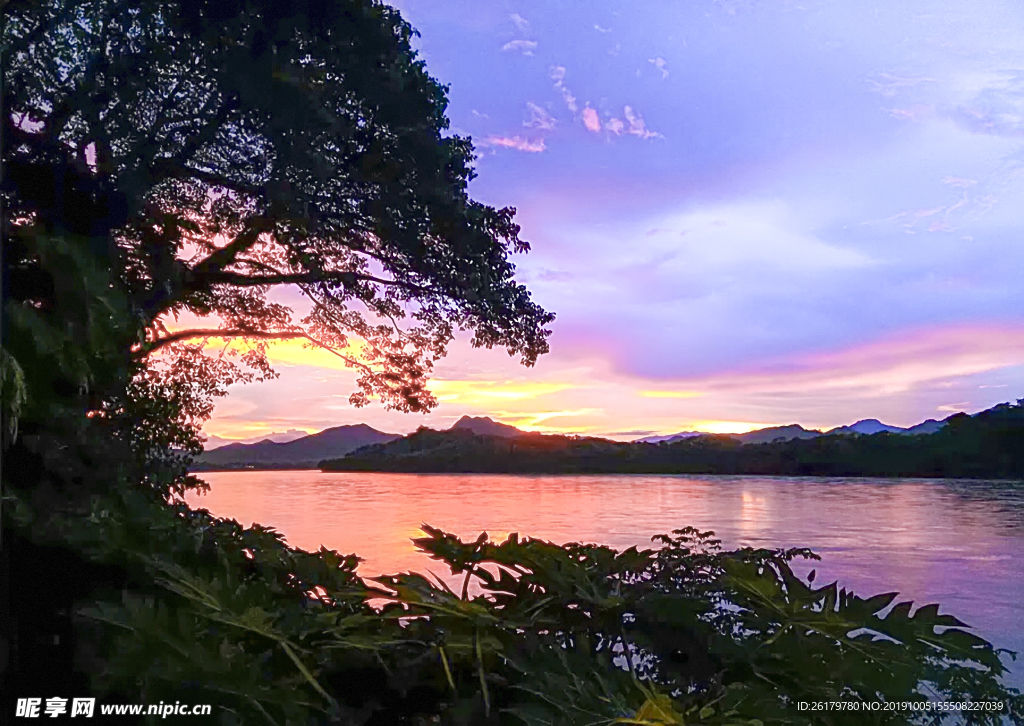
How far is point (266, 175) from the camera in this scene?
3129 millimetres

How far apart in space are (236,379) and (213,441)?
39 centimetres

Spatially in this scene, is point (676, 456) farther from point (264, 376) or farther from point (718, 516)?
point (264, 376)

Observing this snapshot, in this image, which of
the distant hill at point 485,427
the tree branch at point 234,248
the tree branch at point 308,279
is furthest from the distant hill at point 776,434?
the tree branch at point 234,248

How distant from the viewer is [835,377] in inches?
126

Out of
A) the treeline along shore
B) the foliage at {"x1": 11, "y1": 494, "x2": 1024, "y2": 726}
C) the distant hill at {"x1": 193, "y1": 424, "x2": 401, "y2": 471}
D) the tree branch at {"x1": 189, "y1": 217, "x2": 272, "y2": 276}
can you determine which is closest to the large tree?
the tree branch at {"x1": 189, "y1": 217, "x2": 272, "y2": 276}

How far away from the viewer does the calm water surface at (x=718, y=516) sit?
255 centimetres

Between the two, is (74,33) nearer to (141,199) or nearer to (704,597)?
(141,199)

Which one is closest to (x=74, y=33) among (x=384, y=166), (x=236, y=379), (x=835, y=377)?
(x=384, y=166)

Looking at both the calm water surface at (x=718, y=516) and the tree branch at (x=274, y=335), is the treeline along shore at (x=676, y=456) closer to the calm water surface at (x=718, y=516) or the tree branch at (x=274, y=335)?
the calm water surface at (x=718, y=516)

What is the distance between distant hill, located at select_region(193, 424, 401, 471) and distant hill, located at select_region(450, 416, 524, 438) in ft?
1.08

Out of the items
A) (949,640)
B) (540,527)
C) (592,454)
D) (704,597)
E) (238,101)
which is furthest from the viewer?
(592,454)

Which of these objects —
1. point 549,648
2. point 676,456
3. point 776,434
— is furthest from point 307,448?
point 549,648

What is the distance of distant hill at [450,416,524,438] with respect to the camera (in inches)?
127

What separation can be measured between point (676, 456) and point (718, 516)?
0.55 meters
